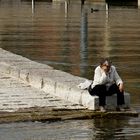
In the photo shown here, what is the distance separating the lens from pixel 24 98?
Answer: 48.7 ft

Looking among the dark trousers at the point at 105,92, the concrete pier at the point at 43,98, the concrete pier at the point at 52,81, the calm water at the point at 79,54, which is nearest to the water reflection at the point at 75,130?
the calm water at the point at 79,54

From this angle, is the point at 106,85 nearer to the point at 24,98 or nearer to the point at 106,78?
the point at 106,78

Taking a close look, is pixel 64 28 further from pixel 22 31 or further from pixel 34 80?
pixel 34 80

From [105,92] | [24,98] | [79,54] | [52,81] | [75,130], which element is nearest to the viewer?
[75,130]

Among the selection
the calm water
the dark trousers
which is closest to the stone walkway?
the dark trousers

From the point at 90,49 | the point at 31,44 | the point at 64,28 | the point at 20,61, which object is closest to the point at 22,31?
the point at 64,28

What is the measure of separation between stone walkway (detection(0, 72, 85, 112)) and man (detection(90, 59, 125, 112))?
0.52 meters

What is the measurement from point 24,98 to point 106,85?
205 cm

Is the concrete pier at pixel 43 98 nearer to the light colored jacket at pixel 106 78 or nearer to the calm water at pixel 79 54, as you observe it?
the light colored jacket at pixel 106 78

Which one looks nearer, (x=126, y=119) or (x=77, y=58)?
(x=126, y=119)

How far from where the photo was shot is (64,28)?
38.9 meters

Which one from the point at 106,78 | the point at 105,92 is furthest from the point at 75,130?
the point at 106,78

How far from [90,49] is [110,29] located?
36.2ft

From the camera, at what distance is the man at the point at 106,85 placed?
44.1ft
